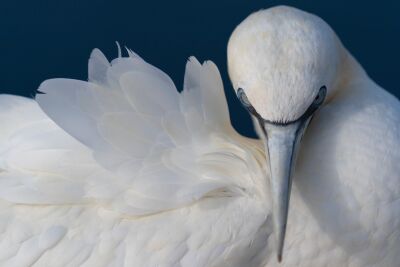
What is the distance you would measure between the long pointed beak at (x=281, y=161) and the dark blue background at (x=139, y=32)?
1.22m

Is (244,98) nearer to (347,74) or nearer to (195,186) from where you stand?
(195,186)

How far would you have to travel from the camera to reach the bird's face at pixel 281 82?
1.64 m

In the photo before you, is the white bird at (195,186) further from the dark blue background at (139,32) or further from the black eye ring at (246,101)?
the dark blue background at (139,32)

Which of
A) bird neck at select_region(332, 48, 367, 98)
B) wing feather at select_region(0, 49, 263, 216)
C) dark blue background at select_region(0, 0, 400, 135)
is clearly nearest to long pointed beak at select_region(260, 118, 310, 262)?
wing feather at select_region(0, 49, 263, 216)

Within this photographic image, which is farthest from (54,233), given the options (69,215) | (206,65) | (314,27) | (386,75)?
(386,75)

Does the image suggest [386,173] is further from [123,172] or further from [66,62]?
[66,62]

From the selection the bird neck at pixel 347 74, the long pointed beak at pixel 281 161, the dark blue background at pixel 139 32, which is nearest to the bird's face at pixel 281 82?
the long pointed beak at pixel 281 161

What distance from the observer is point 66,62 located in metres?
2.94

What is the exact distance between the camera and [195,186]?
1854 mm

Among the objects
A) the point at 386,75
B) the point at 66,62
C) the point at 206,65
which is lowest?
the point at 386,75

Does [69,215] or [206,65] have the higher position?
[206,65]

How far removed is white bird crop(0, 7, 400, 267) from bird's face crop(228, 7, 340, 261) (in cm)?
3

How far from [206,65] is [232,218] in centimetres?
34

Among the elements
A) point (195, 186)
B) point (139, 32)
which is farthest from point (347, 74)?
point (139, 32)
